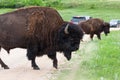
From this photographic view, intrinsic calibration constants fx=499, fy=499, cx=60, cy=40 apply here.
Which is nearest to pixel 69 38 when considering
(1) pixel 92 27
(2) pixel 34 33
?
(2) pixel 34 33

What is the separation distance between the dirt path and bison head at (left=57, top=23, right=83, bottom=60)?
78 cm

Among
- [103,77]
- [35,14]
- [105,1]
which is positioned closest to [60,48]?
[35,14]

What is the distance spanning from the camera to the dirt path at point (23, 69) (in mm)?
13703

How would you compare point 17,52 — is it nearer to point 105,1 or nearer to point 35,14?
point 35,14

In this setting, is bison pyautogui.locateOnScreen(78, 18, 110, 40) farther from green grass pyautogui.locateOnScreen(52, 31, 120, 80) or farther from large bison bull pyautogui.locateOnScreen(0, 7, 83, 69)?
large bison bull pyautogui.locateOnScreen(0, 7, 83, 69)

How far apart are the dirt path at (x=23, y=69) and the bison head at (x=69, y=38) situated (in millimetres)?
781

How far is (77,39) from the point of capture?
14.9 m

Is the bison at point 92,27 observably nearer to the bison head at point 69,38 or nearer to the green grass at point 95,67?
the green grass at point 95,67

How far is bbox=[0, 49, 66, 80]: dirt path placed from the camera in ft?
45.0

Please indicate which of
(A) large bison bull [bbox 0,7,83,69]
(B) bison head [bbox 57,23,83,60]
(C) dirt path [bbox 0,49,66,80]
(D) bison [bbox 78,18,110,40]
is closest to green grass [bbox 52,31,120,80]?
(C) dirt path [bbox 0,49,66,80]

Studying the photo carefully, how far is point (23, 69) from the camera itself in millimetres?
15234

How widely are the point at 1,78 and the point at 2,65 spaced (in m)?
2.29

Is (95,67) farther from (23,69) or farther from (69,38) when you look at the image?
(23,69)

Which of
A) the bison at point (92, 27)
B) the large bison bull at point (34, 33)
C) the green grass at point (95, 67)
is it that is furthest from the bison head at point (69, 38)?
the bison at point (92, 27)
